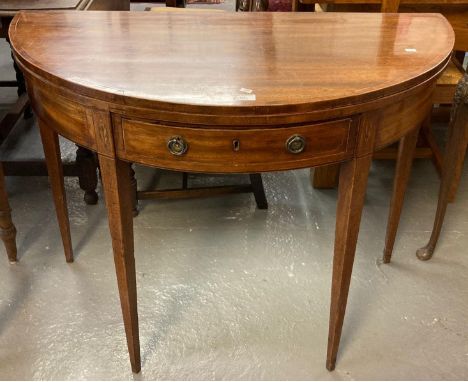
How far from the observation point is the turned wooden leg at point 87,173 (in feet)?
6.09

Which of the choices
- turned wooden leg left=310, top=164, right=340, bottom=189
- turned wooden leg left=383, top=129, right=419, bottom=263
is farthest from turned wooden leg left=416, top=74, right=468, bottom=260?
turned wooden leg left=310, top=164, right=340, bottom=189

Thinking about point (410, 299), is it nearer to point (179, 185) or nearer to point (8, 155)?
point (179, 185)

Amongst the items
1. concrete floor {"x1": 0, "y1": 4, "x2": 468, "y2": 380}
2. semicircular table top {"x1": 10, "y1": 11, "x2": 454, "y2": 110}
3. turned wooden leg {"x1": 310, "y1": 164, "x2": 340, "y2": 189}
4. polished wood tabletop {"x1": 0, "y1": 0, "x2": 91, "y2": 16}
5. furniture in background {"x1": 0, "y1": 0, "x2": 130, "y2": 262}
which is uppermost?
semicircular table top {"x1": 10, "y1": 11, "x2": 454, "y2": 110}

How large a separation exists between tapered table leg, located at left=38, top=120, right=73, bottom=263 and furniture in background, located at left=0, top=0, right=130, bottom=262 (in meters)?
0.07

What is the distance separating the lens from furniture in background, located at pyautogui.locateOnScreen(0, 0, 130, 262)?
5.09 ft

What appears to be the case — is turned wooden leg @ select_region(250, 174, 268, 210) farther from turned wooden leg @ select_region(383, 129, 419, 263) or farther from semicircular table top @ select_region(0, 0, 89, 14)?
semicircular table top @ select_region(0, 0, 89, 14)

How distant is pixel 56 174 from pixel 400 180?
3.17ft

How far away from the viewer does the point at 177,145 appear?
0.99 metres

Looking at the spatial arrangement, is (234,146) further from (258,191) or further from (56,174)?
(258,191)

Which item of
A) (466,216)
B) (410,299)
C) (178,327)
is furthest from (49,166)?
(466,216)

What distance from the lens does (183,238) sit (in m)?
1.85

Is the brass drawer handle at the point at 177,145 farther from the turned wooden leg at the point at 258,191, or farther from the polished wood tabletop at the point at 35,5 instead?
the turned wooden leg at the point at 258,191

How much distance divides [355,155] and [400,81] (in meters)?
0.16

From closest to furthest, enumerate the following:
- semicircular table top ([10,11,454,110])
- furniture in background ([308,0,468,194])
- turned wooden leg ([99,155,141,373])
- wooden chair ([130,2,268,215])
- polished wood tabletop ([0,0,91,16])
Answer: semicircular table top ([10,11,454,110])
turned wooden leg ([99,155,141,373])
polished wood tabletop ([0,0,91,16])
furniture in background ([308,0,468,194])
wooden chair ([130,2,268,215])
